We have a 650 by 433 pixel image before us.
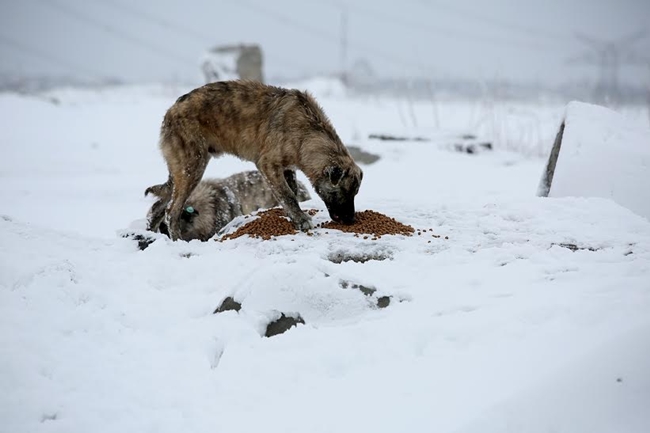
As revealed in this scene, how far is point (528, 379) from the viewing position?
257 cm

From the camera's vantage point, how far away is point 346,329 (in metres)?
3.34

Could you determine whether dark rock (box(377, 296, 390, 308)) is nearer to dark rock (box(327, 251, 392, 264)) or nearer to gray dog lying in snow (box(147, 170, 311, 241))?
dark rock (box(327, 251, 392, 264))

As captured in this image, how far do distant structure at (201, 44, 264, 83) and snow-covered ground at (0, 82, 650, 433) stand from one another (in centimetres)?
1833

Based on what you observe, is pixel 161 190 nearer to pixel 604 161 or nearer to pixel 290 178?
pixel 290 178

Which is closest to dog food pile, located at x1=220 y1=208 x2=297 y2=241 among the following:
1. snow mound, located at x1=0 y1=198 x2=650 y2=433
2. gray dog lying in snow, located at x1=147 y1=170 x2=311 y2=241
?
snow mound, located at x1=0 y1=198 x2=650 y2=433

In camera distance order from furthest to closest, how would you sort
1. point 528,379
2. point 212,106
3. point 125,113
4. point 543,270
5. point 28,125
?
1. point 125,113
2. point 28,125
3. point 212,106
4. point 543,270
5. point 528,379

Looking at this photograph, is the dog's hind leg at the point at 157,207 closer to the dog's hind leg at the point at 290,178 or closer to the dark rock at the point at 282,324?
the dog's hind leg at the point at 290,178

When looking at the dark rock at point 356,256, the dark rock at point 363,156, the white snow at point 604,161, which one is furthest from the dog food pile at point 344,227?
the dark rock at point 363,156

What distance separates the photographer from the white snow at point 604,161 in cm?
596

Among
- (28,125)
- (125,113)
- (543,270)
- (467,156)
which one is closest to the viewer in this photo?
(543,270)

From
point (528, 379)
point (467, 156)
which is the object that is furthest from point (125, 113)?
point (528, 379)

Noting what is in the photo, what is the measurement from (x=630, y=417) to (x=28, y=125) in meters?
18.2

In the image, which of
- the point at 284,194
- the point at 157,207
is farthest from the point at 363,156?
the point at 284,194

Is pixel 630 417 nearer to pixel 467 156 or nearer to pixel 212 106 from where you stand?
pixel 212 106
